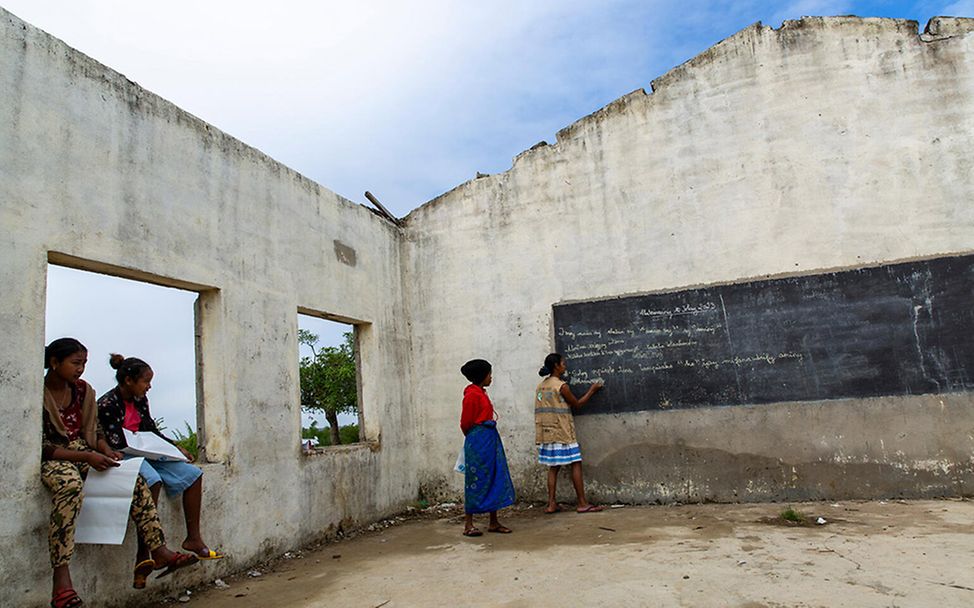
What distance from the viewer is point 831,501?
5.04 m

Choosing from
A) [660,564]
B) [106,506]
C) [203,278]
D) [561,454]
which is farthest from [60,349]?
[561,454]

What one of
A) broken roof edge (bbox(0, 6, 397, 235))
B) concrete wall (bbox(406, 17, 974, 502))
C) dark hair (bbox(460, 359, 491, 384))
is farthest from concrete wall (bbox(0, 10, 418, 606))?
dark hair (bbox(460, 359, 491, 384))

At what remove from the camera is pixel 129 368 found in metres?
3.50

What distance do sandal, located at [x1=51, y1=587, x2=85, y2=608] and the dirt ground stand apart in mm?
790

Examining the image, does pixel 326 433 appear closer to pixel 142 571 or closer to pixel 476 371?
pixel 476 371

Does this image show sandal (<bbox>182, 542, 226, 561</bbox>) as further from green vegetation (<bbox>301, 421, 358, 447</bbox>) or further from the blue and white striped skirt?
green vegetation (<bbox>301, 421, 358, 447</bbox>)

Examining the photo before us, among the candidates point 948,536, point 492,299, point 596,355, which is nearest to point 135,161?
point 492,299

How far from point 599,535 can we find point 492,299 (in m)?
2.57

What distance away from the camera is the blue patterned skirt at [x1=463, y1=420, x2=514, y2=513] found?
15.6 feet

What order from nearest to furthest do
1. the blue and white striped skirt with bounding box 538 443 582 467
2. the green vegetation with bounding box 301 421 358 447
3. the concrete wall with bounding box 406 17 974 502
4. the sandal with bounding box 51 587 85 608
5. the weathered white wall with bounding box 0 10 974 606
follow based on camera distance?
the sandal with bounding box 51 587 85 608, the weathered white wall with bounding box 0 10 974 606, the concrete wall with bounding box 406 17 974 502, the blue and white striped skirt with bounding box 538 443 582 467, the green vegetation with bounding box 301 421 358 447

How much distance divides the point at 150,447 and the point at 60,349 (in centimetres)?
67

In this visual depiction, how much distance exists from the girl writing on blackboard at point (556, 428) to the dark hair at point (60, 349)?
352 cm

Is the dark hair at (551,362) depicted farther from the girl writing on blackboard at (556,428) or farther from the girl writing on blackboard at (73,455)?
the girl writing on blackboard at (73,455)

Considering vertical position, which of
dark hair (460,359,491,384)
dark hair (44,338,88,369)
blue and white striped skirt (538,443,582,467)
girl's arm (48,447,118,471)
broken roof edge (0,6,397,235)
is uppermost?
broken roof edge (0,6,397,235)
